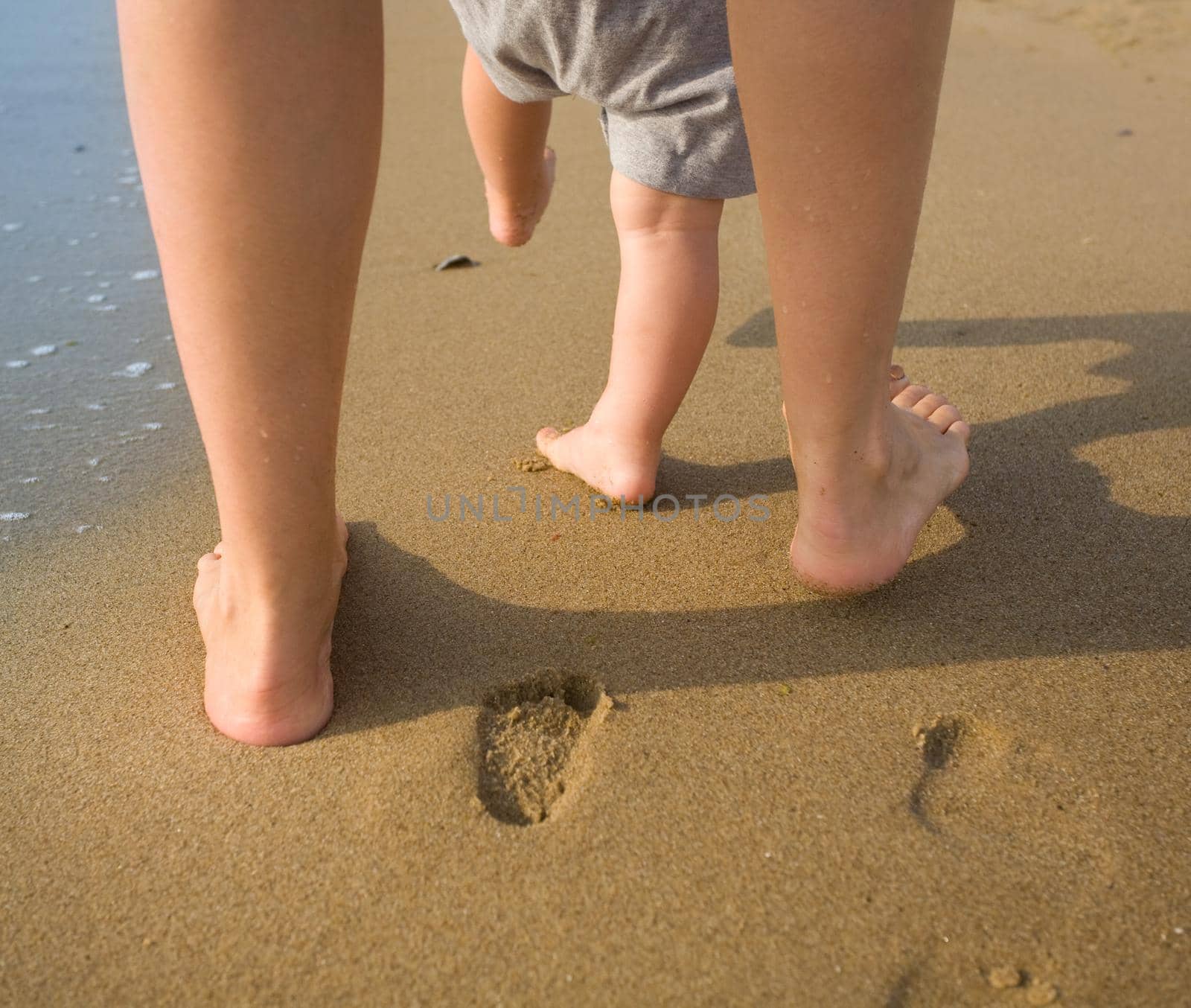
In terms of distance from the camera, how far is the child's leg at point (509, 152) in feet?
5.58

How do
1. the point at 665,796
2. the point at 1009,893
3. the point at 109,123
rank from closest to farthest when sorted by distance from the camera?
the point at 1009,893 < the point at 665,796 < the point at 109,123

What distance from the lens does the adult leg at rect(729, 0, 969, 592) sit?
3.09ft

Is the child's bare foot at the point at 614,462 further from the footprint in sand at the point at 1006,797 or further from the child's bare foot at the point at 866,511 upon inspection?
the footprint in sand at the point at 1006,797

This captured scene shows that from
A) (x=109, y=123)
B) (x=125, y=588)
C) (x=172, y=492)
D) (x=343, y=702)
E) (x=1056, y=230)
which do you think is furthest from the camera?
(x=109, y=123)

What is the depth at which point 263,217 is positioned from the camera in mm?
902

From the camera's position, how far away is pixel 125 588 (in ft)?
4.58

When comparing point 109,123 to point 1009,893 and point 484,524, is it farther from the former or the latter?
point 1009,893

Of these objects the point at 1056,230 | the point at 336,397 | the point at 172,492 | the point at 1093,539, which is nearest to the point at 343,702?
the point at 336,397

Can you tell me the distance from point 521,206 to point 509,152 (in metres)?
0.13

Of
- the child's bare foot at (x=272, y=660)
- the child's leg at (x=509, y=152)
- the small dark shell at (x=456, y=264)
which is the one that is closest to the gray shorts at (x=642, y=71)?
the child's leg at (x=509, y=152)

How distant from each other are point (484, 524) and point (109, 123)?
2.67 meters

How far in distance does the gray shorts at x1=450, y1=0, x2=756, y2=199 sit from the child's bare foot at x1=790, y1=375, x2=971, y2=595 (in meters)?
0.41

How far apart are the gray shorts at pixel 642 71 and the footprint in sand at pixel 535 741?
67 cm

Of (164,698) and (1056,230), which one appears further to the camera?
(1056,230)
